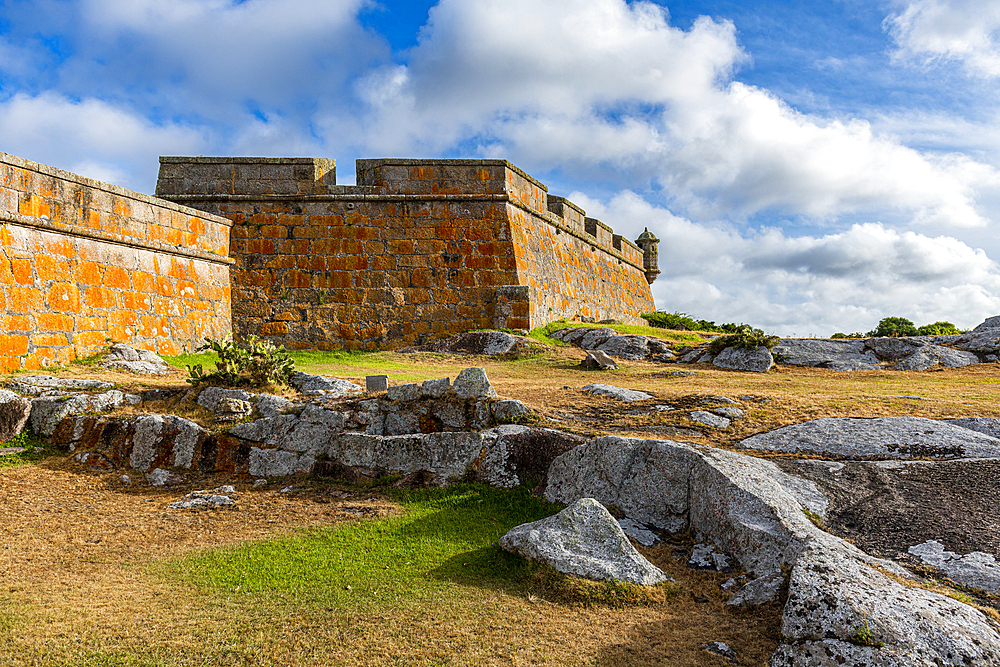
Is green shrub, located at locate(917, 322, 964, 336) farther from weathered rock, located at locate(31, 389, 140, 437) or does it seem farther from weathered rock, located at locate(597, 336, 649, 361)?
weathered rock, located at locate(31, 389, 140, 437)

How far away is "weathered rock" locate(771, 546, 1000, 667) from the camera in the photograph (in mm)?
2766

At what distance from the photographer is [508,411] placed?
6.53 metres

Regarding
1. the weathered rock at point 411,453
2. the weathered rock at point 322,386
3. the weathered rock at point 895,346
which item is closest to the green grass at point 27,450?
the weathered rock at point 322,386

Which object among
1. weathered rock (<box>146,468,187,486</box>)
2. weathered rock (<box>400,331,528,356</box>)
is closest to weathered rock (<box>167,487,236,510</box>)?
weathered rock (<box>146,468,187,486</box>)

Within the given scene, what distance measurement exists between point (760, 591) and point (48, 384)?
8.38 metres

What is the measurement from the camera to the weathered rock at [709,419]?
631 centimetres

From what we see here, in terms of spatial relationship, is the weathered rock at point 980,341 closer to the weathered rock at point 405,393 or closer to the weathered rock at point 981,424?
the weathered rock at point 981,424

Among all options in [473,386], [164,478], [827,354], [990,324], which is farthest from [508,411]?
[990,324]

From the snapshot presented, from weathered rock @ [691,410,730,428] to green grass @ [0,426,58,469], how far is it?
284 inches

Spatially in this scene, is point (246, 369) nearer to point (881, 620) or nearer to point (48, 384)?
point (48, 384)

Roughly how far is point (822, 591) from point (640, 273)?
25.0m

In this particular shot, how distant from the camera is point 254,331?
14.5 m

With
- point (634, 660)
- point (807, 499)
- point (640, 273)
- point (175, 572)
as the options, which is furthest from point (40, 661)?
point (640, 273)

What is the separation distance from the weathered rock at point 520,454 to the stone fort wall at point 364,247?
8677 mm
